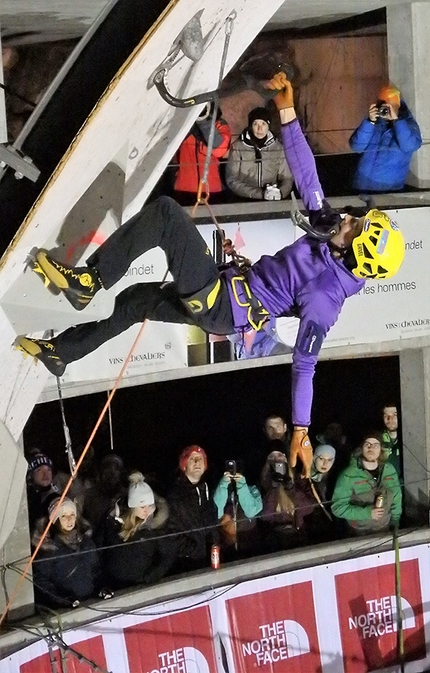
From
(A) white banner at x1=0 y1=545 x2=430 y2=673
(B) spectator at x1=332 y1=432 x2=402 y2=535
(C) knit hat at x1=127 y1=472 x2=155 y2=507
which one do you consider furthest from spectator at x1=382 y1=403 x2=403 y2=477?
(C) knit hat at x1=127 y1=472 x2=155 y2=507

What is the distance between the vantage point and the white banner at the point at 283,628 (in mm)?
7277

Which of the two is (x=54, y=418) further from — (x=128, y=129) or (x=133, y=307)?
(x=128, y=129)

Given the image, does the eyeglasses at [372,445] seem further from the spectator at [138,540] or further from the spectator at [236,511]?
the spectator at [138,540]

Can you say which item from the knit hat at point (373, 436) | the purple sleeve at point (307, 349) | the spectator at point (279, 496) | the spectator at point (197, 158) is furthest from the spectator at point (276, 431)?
the purple sleeve at point (307, 349)

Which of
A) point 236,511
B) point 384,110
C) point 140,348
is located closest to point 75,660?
point 236,511

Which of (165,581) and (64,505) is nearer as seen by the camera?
(64,505)

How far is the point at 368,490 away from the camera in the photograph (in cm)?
777

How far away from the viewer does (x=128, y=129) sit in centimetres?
409

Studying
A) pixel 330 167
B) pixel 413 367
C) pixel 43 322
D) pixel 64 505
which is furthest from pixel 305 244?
pixel 413 367

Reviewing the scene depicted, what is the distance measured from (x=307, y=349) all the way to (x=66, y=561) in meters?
3.36

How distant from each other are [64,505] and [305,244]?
3129 mm

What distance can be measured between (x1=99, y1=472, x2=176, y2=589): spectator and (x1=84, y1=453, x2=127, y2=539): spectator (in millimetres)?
120

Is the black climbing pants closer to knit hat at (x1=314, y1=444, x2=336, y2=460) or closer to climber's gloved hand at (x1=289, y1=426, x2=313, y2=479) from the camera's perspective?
climber's gloved hand at (x1=289, y1=426, x2=313, y2=479)

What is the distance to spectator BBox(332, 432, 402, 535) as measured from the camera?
7578 mm
